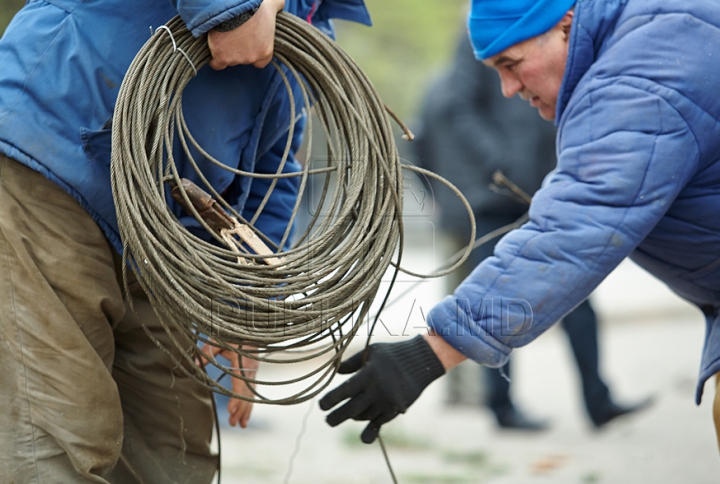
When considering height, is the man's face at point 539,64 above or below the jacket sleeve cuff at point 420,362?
above

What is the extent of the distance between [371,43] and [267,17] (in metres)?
13.9

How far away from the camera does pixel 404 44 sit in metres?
15.9

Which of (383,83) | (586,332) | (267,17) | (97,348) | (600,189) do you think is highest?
(267,17)

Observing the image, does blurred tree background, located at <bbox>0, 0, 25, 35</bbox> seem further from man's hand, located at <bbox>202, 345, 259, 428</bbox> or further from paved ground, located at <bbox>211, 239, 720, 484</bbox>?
paved ground, located at <bbox>211, 239, 720, 484</bbox>

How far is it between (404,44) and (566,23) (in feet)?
45.7

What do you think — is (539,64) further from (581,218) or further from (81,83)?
(81,83)

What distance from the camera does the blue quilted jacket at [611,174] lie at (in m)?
2.04

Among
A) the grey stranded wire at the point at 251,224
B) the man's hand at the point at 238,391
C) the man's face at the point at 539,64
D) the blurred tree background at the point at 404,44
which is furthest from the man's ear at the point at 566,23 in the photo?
the blurred tree background at the point at 404,44

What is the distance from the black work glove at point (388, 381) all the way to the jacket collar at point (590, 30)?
0.86 m

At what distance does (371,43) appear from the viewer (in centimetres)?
1548

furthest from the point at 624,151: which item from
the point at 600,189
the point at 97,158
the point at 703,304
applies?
the point at 97,158

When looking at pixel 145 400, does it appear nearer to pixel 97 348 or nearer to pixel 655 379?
pixel 97 348

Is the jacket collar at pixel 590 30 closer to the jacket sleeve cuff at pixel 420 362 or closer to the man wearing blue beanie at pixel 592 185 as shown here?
the man wearing blue beanie at pixel 592 185

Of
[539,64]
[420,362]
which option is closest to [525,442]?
[420,362]
